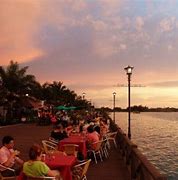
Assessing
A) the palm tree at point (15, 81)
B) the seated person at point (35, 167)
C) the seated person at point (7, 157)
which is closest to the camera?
the seated person at point (35, 167)

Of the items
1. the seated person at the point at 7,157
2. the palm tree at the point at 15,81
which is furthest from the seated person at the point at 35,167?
the palm tree at the point at 15,81

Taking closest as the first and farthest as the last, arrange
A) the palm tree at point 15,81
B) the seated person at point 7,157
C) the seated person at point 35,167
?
the seated person at point 35,167
the seated person at point 7,157
the palm tree at point 15,81

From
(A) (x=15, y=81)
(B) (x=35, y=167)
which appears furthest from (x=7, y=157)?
(A) (x=15, y=81)

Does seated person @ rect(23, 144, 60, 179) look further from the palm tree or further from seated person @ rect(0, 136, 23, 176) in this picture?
the palm tree

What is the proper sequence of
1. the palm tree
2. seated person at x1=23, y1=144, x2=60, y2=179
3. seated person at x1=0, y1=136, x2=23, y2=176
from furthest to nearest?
the palm tree < seated person at x1=0, y1=136, x2=23, y2=176 < seated person at x1=23, y1=144, x2=60, y2=179

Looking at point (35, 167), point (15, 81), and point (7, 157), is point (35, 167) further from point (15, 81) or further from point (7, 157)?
point (15, 81)

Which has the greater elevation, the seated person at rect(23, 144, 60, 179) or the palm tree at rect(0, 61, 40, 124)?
the palm tree at rect(0, 61, 40, 124)

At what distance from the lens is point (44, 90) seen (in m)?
76.4

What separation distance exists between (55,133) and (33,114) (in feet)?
110

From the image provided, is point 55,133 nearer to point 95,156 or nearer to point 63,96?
point 95,156

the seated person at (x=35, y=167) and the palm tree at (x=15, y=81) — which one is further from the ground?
the palm tree at (x=15, y=81)

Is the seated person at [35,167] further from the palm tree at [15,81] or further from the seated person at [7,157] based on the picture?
the palm tree at [15,81]

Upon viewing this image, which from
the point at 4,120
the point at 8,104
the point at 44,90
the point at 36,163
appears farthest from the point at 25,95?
the point at 36,163

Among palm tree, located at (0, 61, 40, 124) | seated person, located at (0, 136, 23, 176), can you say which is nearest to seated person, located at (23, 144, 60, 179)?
seated person, located at (0, 136, 23, 176)
